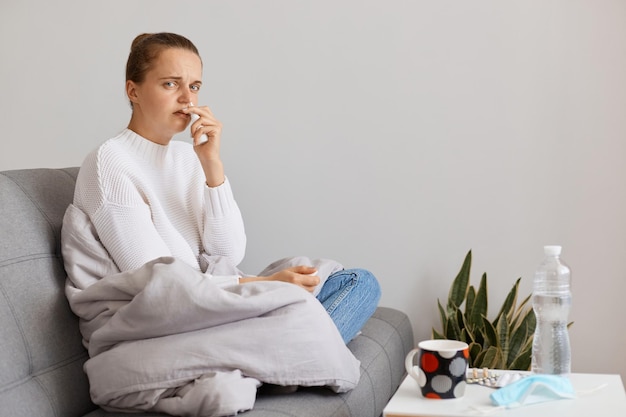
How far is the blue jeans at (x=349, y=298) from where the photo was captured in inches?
80.0

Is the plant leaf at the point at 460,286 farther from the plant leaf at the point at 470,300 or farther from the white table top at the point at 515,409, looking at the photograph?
the white table top at the point at 515,409

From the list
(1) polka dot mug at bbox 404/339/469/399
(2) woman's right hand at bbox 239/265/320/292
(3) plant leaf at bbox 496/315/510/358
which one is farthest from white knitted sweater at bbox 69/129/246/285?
(3) plant leaf at bbox 496/315/510/358

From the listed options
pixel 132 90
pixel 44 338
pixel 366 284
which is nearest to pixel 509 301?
pixel 366 284

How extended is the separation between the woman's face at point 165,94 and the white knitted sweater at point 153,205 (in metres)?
0.05

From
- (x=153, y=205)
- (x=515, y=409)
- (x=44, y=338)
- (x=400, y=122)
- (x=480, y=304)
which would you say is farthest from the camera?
(x=400, y=122)

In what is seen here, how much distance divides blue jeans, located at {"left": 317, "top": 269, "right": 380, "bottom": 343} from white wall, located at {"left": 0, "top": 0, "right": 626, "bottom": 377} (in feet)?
1.85

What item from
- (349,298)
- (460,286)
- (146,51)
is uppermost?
(146,51)

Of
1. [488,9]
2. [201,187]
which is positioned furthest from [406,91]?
[201,187]

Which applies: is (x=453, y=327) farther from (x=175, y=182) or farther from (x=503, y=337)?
(x=175, y=182)

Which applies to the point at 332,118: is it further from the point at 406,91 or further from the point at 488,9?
the point at 488,9

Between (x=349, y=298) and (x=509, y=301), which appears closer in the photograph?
(x=349, y=298)

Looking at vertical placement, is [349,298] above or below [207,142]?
below

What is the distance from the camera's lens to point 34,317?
5.78 feet

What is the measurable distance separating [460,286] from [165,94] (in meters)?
1.14
